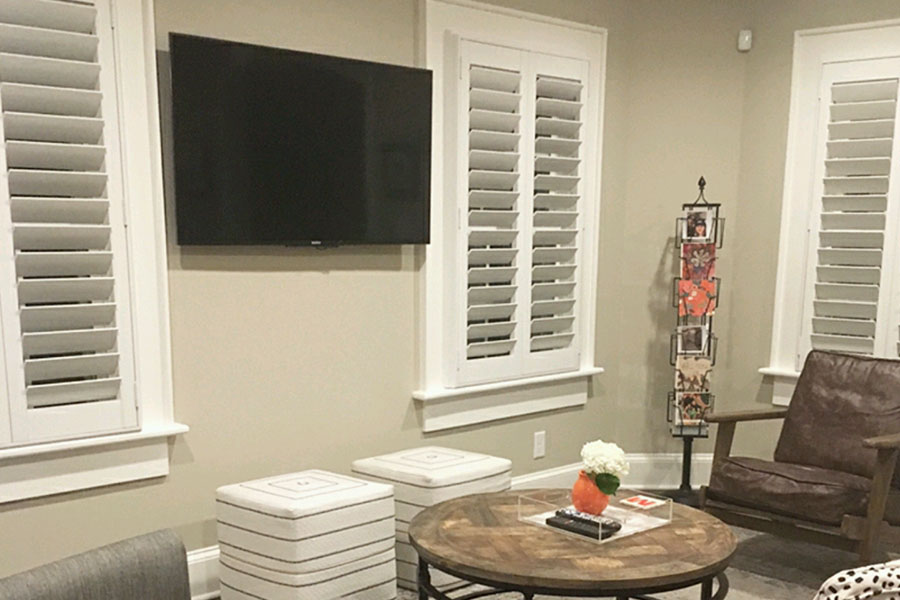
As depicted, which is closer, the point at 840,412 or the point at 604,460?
the point at 604,460

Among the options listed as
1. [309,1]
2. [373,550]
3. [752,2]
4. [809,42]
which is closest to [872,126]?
[809,42]

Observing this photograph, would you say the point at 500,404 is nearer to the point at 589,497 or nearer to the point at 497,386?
the point at 497,386

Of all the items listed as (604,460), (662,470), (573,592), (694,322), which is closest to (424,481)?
(604,460)

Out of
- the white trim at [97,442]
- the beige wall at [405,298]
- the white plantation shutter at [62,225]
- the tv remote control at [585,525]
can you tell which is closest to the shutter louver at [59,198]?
the white plantation shutter at [62,225]

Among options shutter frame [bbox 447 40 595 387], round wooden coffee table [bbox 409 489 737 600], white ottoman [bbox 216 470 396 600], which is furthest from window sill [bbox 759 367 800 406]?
white ottoman [bbox 216 470 396 600]

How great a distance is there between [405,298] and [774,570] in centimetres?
198

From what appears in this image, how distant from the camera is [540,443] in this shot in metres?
4.12

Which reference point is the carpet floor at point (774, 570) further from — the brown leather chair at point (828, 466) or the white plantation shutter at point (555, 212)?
the white plantation shutter at point (555, 212)

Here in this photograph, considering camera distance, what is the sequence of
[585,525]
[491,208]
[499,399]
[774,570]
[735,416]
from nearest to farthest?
[585,525] → [774,570] → [735,416] → [491,208] → [499,399]

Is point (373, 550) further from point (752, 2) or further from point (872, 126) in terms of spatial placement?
point (752, 2)

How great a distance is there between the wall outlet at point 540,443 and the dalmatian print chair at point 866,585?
8.42ft

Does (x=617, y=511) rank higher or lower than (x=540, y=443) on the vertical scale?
higher

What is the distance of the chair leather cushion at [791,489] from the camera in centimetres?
301

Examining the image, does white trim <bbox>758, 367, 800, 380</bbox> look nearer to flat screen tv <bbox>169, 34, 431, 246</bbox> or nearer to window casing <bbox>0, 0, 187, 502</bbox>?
flat screen tv <bbox>169, 34, 431, 246</bbox>
